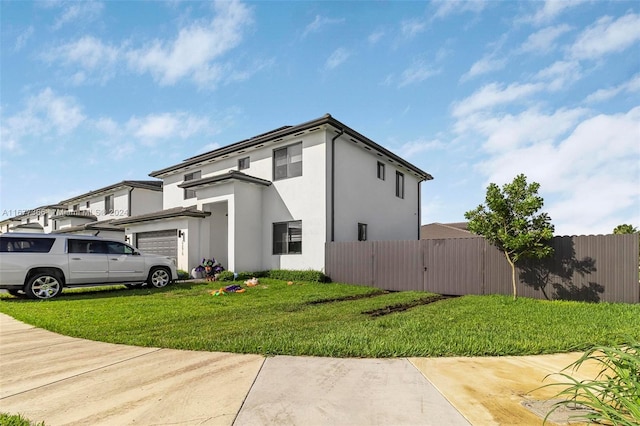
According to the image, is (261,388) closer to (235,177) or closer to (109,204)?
(235,177)

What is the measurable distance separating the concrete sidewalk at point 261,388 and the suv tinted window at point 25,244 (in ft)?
21.7

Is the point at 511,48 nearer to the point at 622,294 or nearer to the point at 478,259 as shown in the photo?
the point at 478,259

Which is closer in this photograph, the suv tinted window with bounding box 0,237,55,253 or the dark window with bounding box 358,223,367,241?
the suv tinted window with bounding box 0,237,55,253

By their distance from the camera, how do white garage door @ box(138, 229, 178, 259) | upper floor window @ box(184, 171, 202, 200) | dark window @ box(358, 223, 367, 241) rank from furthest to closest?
upper floor window @ box(184, 171, 202, 200) → white garage door @ box(138, 229, 178, 259) → dark window @ box(358, 223, 367, 241)

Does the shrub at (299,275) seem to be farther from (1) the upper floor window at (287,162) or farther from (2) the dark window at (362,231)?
(1) the upper floor window at (287,162)

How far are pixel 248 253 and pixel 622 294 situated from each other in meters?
13.0

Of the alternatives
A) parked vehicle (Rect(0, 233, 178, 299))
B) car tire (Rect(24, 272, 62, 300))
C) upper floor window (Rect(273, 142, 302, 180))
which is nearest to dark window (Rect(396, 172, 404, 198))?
upper floor window (Rect(273, 142, 302, 180))

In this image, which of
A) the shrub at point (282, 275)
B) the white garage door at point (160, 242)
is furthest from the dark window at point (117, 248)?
the white garage door at point (160, 242)

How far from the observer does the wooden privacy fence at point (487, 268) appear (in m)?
8.77

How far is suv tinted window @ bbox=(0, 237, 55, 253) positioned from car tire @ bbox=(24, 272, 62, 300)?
74cm

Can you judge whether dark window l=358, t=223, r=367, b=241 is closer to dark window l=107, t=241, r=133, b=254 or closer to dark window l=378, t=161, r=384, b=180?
dark window l=378, t=161, r=384, b=180

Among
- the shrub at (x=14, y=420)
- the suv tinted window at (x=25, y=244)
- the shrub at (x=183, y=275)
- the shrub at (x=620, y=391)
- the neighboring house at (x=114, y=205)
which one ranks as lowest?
the shrub at (x=183, y=275)

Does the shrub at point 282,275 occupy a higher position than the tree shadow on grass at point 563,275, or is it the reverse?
the tree shadow on grass at point 563,275

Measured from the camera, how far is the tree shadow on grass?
9117 millimetres
